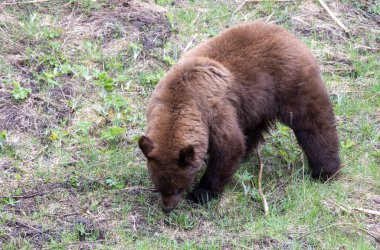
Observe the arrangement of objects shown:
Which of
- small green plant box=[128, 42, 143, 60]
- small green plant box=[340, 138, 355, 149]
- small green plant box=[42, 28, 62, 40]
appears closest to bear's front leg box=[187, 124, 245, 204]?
Answer: small green plant box=[340, 138, 355, 149]

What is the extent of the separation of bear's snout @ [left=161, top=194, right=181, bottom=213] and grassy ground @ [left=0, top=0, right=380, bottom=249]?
118 millimetres

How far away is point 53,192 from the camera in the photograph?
21.2 ft

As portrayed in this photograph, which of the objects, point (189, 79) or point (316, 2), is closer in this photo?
point (189, 79)

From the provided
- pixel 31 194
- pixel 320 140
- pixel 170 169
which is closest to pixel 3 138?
pixel 31 194

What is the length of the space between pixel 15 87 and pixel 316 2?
5.12 metres

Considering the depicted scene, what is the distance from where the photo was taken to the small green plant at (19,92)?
7594mm

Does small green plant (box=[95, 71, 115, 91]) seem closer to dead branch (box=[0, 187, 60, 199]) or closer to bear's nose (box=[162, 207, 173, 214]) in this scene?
dead branch (box=[0, 187, 60, 199])

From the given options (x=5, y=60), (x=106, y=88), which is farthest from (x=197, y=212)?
(x=5, y=60)

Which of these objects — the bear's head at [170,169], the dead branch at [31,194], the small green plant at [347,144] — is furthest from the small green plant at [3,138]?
the small green plant at [347,144]

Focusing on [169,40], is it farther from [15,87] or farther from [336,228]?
[336,228]

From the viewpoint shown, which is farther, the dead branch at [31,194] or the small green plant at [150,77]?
the small green plant at [150,77]

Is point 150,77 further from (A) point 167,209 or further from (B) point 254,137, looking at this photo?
(A) point 167,209

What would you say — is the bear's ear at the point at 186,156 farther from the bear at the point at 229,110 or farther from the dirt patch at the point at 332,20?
the dirt patch at the point at 332,20

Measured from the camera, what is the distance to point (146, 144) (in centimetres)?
590
